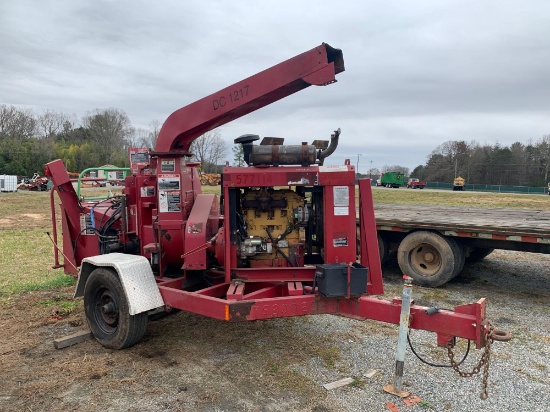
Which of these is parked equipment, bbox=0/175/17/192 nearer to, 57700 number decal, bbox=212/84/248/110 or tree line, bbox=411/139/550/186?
57700 number decal, bbox=212/84/248/110

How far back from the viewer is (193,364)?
4.05 meters

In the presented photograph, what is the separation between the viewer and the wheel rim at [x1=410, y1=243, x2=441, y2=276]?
692cm

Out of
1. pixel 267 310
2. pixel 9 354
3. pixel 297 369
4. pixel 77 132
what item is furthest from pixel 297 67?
pixel 77 132

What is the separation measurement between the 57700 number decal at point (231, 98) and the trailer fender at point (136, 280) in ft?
6.00

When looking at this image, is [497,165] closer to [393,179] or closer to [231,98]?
[393,179]

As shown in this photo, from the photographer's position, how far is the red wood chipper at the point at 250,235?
388 centimetres

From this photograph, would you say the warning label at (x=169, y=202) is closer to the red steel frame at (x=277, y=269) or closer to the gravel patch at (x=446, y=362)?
the red steel frame at (x=277, y=269)

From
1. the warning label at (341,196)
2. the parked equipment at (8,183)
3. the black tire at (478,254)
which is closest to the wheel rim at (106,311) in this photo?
the warning label at (341,196)

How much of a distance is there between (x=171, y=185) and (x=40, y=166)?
59.3m

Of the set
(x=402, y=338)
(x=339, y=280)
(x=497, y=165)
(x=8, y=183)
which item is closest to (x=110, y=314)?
(x=339, y=280)

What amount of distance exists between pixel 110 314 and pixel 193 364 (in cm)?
113

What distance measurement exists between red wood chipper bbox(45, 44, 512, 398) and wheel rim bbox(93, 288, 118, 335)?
0.04ft

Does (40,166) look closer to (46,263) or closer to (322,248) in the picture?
(46,263)

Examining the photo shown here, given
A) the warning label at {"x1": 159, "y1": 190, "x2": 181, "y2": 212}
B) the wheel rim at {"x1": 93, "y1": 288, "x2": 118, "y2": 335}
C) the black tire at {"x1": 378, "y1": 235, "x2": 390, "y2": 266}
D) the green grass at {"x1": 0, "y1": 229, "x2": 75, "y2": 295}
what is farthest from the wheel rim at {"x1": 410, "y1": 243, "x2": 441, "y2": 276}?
the green grass at {"x1": 0, "y1": 229, "x2": 75, "y2": 295}
